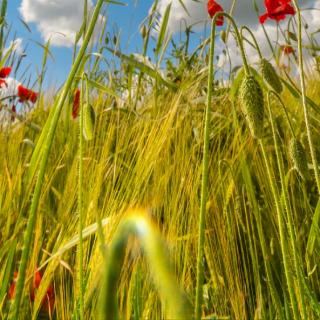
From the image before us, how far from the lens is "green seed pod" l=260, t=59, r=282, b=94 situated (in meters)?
0.62

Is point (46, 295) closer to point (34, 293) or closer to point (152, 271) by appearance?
point (34, 293)

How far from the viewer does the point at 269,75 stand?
0.63 m

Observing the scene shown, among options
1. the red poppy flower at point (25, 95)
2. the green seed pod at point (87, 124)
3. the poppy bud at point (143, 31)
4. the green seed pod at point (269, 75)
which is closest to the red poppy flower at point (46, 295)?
the green seed pod at point (87, 124)

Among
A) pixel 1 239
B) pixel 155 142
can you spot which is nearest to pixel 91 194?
pixel 155 142

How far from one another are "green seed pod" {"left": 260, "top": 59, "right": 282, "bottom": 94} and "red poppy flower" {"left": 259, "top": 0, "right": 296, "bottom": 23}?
74cm

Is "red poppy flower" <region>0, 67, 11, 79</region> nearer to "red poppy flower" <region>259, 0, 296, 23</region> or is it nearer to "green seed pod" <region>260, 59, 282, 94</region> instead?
"red poppy flower" <region>259, 0, 296, 23</region>

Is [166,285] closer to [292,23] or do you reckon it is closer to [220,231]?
[220,231]

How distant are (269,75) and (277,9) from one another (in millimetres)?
782

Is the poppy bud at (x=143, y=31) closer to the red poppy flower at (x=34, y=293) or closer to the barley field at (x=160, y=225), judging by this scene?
the barley field at (x=160, y=225)

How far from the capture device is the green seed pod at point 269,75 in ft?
2.05

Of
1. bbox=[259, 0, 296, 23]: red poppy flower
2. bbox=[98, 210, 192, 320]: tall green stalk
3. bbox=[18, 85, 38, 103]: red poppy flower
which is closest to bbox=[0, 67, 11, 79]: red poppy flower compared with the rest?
bbox=[18, 85, 38, 103]: red poppy flower

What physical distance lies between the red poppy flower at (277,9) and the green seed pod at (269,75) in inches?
29.1

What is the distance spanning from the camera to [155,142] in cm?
65

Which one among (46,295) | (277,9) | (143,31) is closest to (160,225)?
(46,295)
